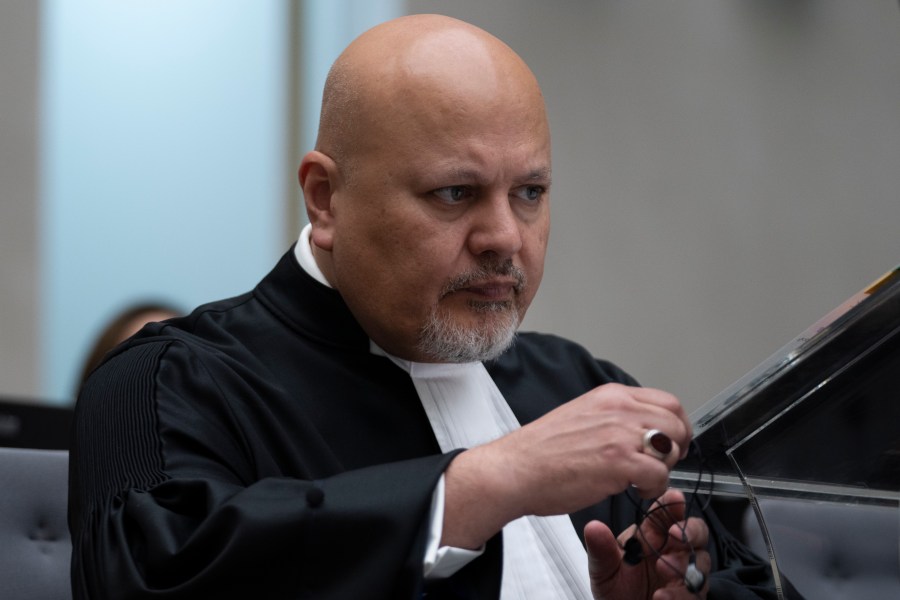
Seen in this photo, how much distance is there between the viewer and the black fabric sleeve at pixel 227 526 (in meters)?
1.52

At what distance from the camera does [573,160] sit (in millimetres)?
5742

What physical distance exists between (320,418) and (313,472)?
138 millimetres

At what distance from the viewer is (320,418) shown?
207 cm

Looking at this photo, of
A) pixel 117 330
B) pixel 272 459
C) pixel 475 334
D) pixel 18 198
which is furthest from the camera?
pixel 18 198

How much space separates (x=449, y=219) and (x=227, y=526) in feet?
2.17

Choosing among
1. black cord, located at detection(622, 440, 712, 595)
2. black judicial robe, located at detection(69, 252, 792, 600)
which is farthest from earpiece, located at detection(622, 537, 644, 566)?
black judicial robe, located at detection(69, 252, 792, 600)

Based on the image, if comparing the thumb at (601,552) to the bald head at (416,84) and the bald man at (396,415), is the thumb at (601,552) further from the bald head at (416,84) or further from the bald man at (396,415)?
the bald head at (416,84)

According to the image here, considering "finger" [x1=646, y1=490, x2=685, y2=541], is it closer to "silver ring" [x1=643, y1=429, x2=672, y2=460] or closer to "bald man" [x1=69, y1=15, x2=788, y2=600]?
"bald man" [x1=69, y1=15, x2=788, y2=600]

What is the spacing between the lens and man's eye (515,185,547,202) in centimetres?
204

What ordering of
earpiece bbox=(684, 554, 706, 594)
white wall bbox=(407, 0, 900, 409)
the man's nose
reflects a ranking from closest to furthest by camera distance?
earpiece bbox=(684, 554, 706, 594) < the man's nose < white wall bbox=(407, 0, 900, 409)

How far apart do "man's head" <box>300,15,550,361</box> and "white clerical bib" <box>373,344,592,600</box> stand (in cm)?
9

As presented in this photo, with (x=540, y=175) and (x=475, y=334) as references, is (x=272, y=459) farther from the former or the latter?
(x=540, y=175)

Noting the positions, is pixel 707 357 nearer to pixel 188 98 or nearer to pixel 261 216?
pixel 261 216

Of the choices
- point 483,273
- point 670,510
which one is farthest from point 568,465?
point 483,273
